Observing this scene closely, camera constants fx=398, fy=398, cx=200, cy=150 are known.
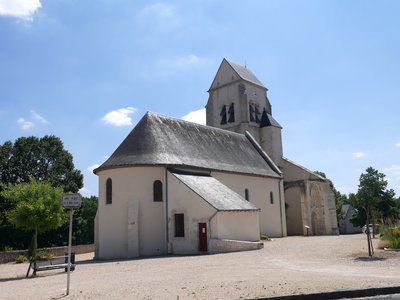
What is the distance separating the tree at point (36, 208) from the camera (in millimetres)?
16188

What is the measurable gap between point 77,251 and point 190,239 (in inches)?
492

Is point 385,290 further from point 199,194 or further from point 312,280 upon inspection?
point 199,194

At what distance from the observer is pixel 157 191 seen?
2436cm

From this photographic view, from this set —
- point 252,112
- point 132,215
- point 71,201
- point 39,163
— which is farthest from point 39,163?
point 71,201

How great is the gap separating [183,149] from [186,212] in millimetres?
5405

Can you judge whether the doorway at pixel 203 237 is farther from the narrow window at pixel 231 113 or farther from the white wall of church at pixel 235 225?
the narrow window at pixel 231 113

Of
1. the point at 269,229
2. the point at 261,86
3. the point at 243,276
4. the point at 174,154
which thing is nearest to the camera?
the point at 243,276

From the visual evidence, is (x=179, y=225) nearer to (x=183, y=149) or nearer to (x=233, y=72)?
(x=183, y=149)

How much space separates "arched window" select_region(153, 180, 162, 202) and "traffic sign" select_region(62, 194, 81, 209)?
13.4m

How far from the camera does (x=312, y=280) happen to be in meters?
10.2

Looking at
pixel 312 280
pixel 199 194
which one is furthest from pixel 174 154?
pixel 312 280

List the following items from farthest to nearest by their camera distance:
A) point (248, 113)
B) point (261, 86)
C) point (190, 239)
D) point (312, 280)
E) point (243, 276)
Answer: point (261, 86), point (248, 113), point (190, 239), point (243, 276), point (312, 280)

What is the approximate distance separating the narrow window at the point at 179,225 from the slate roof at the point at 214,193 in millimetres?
1929

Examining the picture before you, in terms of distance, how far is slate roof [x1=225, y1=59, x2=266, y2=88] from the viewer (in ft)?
139
